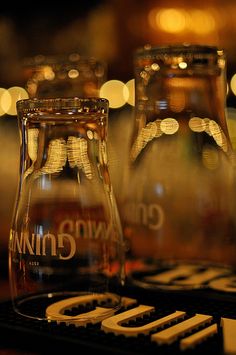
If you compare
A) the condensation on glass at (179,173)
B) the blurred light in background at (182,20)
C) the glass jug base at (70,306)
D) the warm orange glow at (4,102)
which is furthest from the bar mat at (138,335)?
the blurred light in background at (182,20)

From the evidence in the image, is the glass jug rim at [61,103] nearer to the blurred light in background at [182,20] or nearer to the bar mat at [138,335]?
the bar mat at [138,335]

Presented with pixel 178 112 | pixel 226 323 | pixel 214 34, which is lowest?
pixel 226 323

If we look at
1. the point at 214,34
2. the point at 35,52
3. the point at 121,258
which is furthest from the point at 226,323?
the point at 35,52

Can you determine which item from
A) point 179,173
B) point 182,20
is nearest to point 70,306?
point 179,173

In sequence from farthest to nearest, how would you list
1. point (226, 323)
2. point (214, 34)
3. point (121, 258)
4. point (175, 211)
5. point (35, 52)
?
point (35, 52), point (214, 34), point (175, 211), point (121, 258), point (226, 323)

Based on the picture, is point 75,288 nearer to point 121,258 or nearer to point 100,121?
point 121,258

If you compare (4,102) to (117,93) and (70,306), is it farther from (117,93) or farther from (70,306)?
(70,306)
